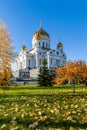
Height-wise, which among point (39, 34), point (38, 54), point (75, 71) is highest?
point (39, 34)

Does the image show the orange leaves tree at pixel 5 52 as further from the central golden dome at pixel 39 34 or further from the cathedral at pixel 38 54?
the central golden dome at pixel 39 34

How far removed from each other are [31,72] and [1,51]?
85467mm

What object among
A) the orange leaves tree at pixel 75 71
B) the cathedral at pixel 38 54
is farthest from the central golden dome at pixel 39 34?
the orange leaves tree at pixel 75 71

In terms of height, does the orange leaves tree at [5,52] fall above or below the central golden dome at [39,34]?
below

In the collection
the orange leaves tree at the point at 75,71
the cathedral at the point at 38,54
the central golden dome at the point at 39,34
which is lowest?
the orange leaves tree at the point at 75,71

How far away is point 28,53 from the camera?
115000 mm

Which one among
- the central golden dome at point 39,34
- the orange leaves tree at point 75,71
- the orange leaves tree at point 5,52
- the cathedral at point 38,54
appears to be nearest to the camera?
the orange leaves tree at point 5,52

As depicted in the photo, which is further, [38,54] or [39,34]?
[38,54]

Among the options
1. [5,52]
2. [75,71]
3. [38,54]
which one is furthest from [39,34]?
[5,52]

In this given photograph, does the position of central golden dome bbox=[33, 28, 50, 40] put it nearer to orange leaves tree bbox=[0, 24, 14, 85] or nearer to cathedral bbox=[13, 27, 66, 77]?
cathedral bbox=[13, 27, 66, 77]

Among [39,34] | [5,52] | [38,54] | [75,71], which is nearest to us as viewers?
[5,52]

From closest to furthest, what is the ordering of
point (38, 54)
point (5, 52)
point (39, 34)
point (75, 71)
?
1. point (5, 52)
2. point (75, 71)
3. point (39, 34)
4. point (38, 54)

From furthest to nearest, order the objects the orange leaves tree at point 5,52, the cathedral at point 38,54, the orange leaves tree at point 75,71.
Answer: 1. the cathedral at point 38,54
2. the orange leaves tree at point 75,71
3. the orange leaves tree at point 5,52

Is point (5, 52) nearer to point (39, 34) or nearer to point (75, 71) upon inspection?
point (75, 71)
